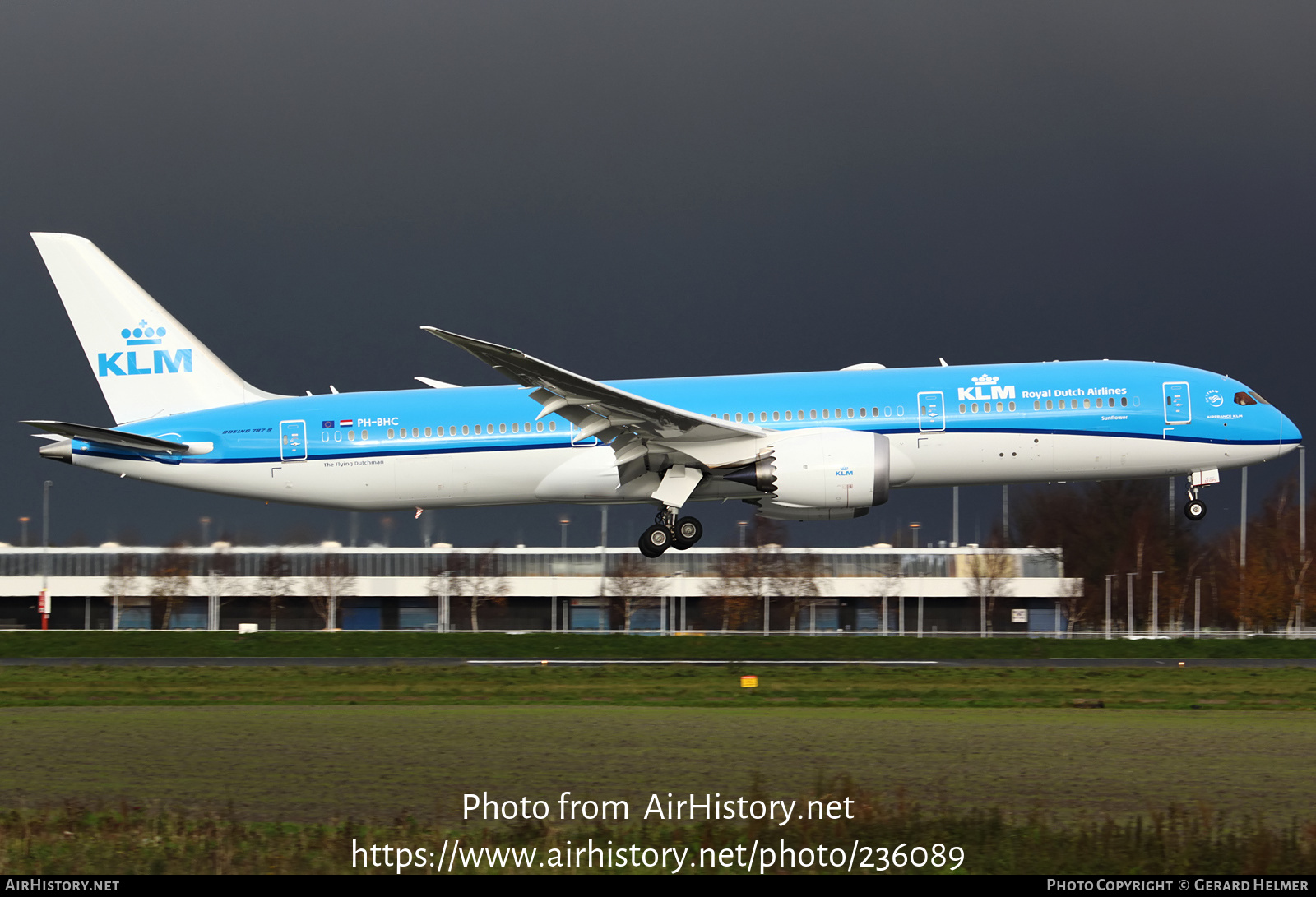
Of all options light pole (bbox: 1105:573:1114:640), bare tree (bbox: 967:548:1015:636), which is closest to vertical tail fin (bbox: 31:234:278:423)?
light pole (bbox: 1105:573:1114:640)

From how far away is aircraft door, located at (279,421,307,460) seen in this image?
31.7 metres

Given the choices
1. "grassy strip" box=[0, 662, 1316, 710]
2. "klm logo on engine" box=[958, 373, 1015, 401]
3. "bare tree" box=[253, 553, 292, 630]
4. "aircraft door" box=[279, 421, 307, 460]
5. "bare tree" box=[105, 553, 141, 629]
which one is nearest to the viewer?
"grassy strip" box=[0, 662, 1316, 710]

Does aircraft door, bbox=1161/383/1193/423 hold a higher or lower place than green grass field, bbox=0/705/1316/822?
higher

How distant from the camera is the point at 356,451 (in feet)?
103

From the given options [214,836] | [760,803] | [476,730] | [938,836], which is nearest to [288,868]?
[214,836]

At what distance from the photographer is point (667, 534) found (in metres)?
30.9

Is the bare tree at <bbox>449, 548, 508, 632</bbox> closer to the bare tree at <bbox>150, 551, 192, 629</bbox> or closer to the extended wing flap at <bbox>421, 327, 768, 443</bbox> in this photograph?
the bare tree at <bbox>150, 551, 192, 629</bbox>

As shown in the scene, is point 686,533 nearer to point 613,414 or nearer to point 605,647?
point 613,414

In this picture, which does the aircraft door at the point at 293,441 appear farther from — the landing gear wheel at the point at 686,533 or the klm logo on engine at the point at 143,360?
the landing gear wheel at the point at 686,533

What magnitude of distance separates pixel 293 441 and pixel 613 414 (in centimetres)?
790

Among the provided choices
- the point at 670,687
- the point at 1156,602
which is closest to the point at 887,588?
the point at 1156,602

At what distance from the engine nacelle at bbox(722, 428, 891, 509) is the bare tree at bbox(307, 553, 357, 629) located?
199 ft

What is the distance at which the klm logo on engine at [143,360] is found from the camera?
33.5 meters

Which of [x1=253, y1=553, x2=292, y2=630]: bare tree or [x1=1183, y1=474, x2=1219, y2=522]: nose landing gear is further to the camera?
[x1=253, y1=553, x2=292, y2=630]: bare tree
